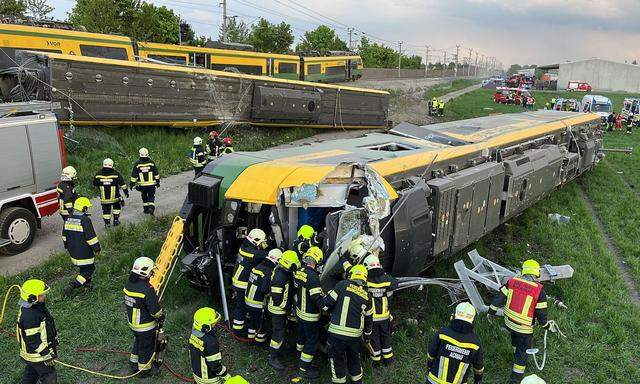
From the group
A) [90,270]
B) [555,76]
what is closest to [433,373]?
[90,270]

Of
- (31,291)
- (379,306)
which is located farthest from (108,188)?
(379,306)

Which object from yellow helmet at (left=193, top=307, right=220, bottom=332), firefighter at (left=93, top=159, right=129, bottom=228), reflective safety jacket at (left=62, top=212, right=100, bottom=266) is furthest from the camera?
firefighter at (left=93, top=159, right=129, bottom=228)

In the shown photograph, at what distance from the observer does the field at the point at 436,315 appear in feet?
19.7

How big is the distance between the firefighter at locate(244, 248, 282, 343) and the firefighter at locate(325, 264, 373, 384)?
90 centimetres

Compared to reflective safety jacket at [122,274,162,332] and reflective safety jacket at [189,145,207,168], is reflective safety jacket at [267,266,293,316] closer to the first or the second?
reflective safety jacket at [122,274,162,332]

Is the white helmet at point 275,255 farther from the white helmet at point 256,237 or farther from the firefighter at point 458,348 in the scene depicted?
the firefighter at point 458,348

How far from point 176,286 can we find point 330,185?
121 inches

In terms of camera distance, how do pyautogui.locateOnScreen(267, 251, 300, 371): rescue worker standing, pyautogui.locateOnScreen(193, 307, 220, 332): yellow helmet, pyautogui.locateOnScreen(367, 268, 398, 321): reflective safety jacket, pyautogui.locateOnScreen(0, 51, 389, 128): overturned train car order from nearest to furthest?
1. pyautogui.locateOnScreen(193, 307, 220, 332): yellow helmet
2. pyautogui.locateOnScreen(367, 268, 398, 321): reflective safety jacket
3. pyautogui.locateOnScreen(267, 251, 300, 371): rescue worker standing
4. pyautogui.locateOnScreen(0, 51, 389, 128): overturned train car

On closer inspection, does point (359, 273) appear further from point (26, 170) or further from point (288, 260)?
point (26, 170)

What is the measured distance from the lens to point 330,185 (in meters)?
6.37

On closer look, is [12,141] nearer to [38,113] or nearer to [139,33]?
[38,113]

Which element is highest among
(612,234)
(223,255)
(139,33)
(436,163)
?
(139,33)

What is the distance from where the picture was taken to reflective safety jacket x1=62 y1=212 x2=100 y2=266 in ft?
24.1

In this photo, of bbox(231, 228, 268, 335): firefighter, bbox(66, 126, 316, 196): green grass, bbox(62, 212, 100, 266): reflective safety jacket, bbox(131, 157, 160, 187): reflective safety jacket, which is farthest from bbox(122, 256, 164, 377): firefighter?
bbox(66, 126, 316, 196): green grass
